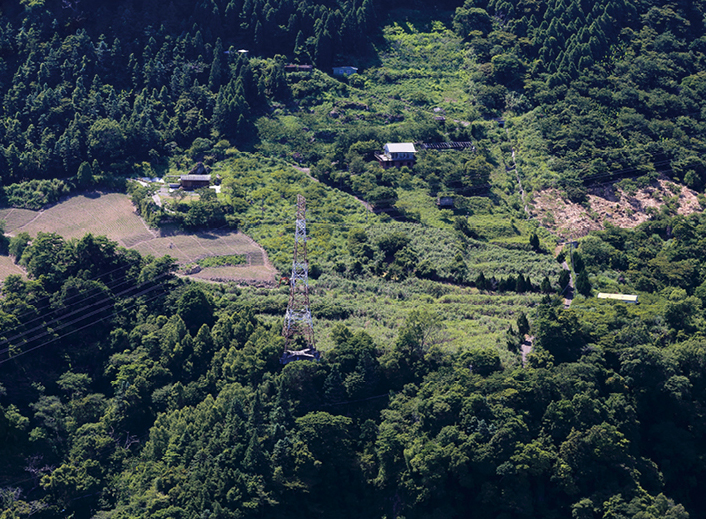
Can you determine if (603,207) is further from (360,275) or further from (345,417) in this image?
(345,417)

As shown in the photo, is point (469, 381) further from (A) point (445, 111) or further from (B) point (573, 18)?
(B) point (573, 18)

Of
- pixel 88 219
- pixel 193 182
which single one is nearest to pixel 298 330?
pixel 193 182

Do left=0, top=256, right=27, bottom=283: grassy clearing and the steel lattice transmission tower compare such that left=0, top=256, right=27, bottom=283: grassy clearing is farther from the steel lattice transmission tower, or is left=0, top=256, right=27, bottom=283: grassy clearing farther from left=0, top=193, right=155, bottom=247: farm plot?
the steel lattice transmission tower

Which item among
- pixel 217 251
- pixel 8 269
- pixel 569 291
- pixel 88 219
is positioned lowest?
pixel 8 269

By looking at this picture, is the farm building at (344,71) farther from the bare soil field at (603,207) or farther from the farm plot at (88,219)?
the farm plot at (88,219)

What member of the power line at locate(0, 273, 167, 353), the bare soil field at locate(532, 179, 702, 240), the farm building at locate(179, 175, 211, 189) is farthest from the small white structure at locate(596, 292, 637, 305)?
the farm building at locate(179, 175, 211, 189)

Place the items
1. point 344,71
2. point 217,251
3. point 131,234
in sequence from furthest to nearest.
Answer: point 344,71
point 131,234
point 217,251

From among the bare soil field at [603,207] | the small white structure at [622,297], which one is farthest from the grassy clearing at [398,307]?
the bare soil field at [603,207]

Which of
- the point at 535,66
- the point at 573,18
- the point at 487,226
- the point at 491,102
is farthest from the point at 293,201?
the point at 573,18

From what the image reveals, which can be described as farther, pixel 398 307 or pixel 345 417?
pixel 398 307
